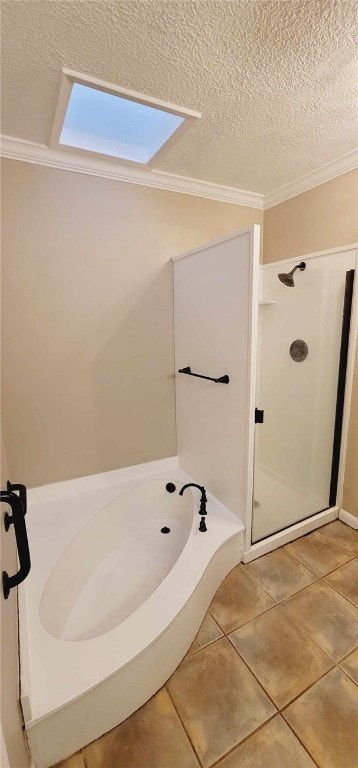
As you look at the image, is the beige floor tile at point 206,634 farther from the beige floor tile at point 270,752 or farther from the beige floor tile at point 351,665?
the beige floor tile at point 351,665

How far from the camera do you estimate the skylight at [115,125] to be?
1473mm

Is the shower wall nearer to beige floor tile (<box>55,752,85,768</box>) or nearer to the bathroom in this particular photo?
the bathroom

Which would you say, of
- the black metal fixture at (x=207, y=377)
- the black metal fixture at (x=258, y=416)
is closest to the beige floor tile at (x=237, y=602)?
the black metal fixture at (x=258, y=416)

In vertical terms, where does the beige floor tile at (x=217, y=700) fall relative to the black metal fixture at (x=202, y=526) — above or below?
below

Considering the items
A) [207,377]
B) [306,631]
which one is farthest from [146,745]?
[207,377]

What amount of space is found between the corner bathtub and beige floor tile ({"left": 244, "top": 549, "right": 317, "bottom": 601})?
15 centimetres

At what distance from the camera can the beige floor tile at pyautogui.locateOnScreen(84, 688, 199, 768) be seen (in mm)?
1007

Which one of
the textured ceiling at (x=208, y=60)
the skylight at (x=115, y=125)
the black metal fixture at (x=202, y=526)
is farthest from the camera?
the black metal fixture at (x=202, y=526)

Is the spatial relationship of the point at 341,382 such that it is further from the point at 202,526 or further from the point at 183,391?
the point at 202,526

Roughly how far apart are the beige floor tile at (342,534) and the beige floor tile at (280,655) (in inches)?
28.0

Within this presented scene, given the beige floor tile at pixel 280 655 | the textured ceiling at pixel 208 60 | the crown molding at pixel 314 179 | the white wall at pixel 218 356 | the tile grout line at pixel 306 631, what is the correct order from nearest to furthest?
the textured ceiling at pixel 208 60 < the beige floor tile at pixel 280 655 < the tile grout line at pixel 306 631 < the white wall at pixel 218 356 < the crown molding at pixel 314 179

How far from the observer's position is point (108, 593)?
166 cm

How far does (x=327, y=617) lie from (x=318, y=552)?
44 cm

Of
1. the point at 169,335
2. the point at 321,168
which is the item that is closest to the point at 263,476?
the point at 169,335
